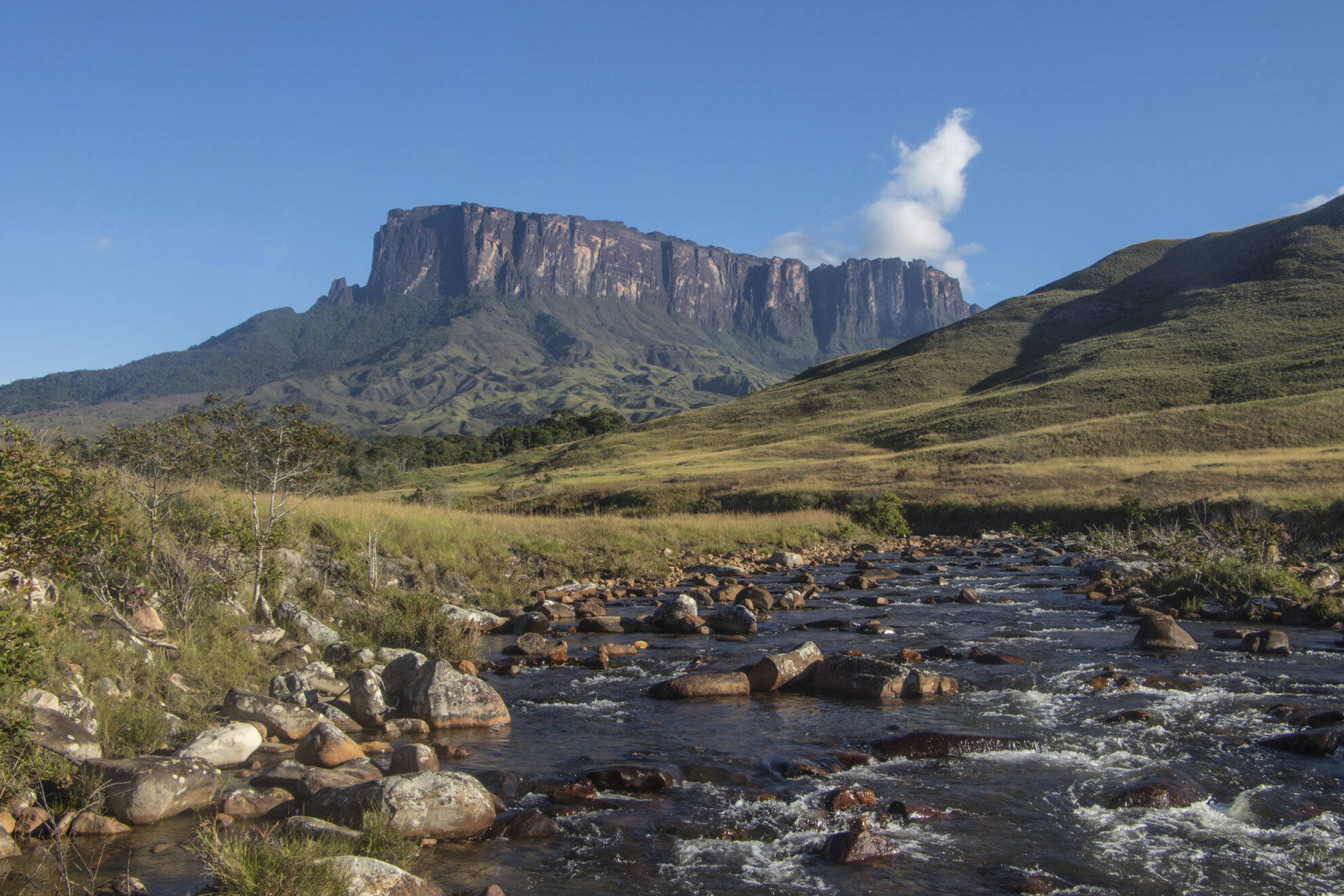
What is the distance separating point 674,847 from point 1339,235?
152060 mm

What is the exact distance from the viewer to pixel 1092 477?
46875mm

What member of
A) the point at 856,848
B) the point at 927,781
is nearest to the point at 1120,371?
the point at 927,781

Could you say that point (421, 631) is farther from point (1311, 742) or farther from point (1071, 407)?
point (1071, 407)

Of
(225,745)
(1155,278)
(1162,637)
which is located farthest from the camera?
(1155,278)

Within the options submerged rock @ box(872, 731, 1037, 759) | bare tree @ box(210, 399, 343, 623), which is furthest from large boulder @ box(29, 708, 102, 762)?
submerged rock @ box(872, 731, 1037, 759)

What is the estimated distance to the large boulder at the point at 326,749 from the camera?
8.80m

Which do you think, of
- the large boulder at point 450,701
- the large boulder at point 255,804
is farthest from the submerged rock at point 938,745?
the large boulder at point 255,804

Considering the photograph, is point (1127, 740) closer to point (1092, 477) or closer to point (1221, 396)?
point (1092, 477)

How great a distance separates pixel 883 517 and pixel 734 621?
25.4 m

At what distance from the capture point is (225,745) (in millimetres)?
8867

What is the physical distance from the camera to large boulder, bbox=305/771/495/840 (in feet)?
23.5

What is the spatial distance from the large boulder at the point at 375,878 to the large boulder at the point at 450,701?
4641mm

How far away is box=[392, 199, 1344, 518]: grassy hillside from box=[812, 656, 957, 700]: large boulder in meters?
32.9

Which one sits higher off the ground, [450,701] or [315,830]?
[315,830]
